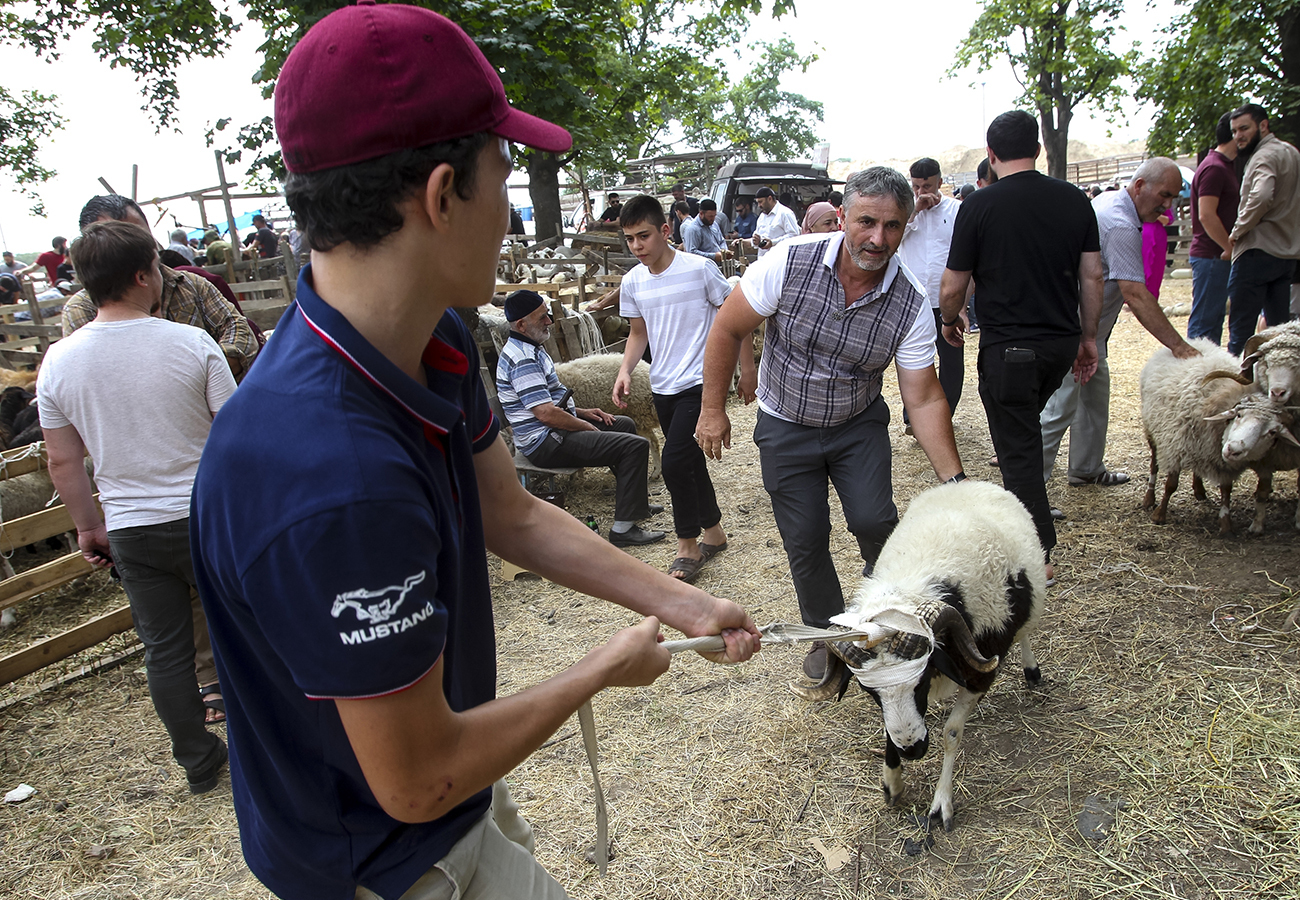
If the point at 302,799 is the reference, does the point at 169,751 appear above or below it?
below

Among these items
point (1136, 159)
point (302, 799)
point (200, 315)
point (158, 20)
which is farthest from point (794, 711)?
point (1136, 159)

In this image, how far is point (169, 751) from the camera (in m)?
3.71

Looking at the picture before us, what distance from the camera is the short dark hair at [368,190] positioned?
97cm

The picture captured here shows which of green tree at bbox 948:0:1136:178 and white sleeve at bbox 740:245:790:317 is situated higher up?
green tree at bbox 948:0:1136:178

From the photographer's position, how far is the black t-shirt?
155 inches

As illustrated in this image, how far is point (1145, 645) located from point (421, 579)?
155 inches

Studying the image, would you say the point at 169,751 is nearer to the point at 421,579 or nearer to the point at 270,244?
the point at 421,579

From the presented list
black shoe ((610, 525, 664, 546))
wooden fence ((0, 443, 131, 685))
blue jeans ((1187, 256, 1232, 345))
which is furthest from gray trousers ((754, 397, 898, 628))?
blue jeans ((1187, 256, 1232, 345))

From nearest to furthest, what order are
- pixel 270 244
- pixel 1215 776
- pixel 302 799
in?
pixel 302 799
pixel 1215 776
pixel 270 244

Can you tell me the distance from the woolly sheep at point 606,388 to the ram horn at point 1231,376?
3913 millimetres

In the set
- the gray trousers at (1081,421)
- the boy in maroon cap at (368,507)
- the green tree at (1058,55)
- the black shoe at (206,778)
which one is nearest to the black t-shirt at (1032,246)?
the gray trousers at (1081,421)

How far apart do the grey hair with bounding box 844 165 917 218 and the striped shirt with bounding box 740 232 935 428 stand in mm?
207

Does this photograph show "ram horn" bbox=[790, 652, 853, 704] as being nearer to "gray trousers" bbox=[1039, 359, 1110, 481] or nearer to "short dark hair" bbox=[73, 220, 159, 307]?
"short dark hair" bbox=[73, 220, 159, 307]

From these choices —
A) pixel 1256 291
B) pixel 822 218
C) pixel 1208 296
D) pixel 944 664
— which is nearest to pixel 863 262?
pixel 944 664
